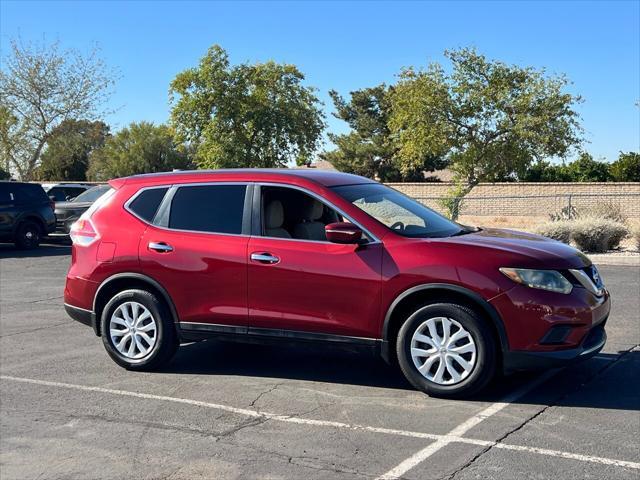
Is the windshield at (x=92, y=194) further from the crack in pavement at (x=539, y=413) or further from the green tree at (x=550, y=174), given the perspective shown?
the green tree at (x=550, y=174)

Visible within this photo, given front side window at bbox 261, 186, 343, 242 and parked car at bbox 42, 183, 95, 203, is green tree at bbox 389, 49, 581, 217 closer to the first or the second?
parked car at bbox 42, 183, 95, 203

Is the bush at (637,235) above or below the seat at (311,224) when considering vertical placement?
below

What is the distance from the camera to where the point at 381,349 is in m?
6.07

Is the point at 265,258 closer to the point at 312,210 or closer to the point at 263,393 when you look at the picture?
the point at 312,210

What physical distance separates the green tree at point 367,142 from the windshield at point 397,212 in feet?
166

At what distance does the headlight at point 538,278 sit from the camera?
5.70m

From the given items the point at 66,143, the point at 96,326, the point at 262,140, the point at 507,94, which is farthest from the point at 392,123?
the point at 96,326

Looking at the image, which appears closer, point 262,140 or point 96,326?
point 96,326

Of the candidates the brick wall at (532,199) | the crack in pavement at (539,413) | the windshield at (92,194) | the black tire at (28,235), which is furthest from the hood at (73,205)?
the crack in pavement at (539,413)

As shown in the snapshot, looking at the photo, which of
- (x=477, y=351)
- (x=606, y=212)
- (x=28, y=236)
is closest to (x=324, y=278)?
(x=477, y=351)

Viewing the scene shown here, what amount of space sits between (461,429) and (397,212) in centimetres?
219

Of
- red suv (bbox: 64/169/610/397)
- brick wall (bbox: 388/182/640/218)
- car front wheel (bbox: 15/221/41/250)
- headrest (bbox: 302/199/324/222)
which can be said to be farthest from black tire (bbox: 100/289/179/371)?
brick wall (bbox: 388/182/640/218)

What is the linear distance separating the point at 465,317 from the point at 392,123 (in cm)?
2616

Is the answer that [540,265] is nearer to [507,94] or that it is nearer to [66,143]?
[507,94]
